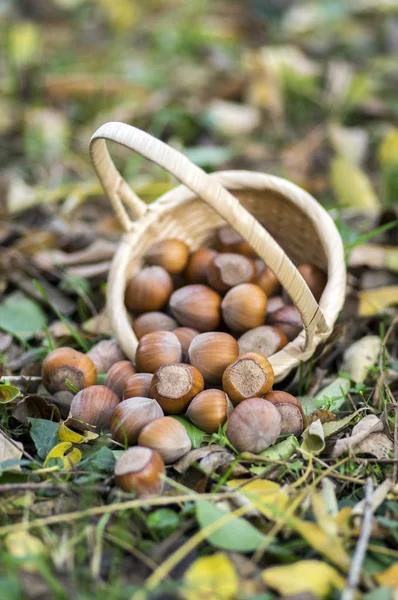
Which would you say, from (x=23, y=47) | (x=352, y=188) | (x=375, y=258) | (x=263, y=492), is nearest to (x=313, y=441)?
(x=263, y=492)

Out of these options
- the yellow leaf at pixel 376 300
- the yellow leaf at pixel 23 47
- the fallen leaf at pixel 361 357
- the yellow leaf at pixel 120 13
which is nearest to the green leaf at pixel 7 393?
the fallen leaf at pixel 361 357

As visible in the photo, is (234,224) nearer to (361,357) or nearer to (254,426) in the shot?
(254,426)

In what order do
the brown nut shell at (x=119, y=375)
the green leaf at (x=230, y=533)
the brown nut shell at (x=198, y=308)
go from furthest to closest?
the brown nut shell at (x=198, y=308) < the brown nut shell at (x=119, y=375) < the green leaf at (x=230, y=533)

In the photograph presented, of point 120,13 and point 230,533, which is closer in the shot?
point 230,533

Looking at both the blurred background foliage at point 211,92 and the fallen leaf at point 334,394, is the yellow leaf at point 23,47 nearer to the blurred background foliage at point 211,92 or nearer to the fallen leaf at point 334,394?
the blurred background foliage at point 211,92

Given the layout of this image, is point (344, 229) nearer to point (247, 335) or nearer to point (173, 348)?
point (247, 335)

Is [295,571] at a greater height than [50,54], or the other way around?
[50,54]

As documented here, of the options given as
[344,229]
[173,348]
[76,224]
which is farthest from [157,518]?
[76,224]
